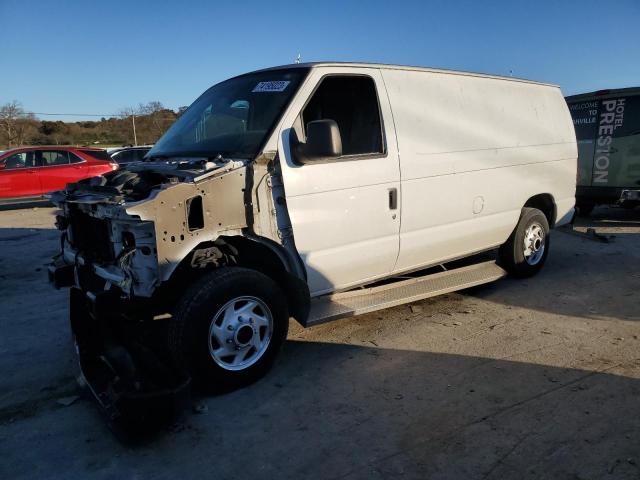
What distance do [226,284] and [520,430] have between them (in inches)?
78.1

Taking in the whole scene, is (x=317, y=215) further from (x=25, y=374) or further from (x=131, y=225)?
(x=25, y=374)

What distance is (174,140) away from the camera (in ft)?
14.7

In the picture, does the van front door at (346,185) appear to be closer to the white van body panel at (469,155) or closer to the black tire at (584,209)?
the white van body panel at (469,155)

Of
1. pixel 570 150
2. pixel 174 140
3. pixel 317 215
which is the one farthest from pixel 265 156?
pixel 570 150

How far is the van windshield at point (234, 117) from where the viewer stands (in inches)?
149

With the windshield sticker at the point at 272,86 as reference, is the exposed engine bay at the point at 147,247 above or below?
below

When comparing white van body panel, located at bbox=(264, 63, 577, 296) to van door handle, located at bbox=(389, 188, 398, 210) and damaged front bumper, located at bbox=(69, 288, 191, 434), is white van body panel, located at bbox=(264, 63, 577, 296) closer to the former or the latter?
van door handle, located at bbox=(389, 188, 398, 210)

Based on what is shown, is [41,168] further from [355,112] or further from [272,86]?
[355,112]

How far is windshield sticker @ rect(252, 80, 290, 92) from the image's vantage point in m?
3.94

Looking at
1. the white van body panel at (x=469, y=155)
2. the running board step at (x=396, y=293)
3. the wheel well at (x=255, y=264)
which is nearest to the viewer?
the wheel well at (x=255, y=264)

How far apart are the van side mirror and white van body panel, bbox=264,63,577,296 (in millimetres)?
182

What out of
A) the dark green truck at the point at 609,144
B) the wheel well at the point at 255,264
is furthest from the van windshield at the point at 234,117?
the dark green truck at the point at 609,144

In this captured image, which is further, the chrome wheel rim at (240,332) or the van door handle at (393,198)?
the van door handle at (393,198)

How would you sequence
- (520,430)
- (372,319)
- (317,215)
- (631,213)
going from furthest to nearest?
(631,213) → (372,319) → (317,215) → (520,430)
